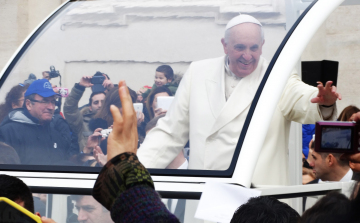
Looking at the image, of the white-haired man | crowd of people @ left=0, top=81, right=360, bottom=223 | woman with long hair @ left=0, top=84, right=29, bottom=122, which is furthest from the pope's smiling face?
woman with long hair @ left=0, top=84, right=29, bottom=122

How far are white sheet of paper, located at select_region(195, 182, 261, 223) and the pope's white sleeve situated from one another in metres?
0.35

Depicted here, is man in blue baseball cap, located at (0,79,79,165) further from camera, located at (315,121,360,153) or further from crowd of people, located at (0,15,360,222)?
camera, located at (315,121,360,153)

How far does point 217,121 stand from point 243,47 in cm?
34

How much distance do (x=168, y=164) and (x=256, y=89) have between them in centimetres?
46

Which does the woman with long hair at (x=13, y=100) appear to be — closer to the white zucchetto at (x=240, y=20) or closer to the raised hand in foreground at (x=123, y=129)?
the raised hand in foreground at (x=123, y=129)

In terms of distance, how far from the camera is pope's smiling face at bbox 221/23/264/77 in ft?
7.15

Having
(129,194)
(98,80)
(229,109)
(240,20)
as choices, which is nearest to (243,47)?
(240,20)

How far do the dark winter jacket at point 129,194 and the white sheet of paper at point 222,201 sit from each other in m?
0.83

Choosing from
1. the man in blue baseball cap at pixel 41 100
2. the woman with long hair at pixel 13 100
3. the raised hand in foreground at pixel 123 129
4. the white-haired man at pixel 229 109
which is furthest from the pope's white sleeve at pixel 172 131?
the woman with long hair at pixel 13 100

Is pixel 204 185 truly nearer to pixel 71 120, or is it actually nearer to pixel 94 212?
pixel 94 212

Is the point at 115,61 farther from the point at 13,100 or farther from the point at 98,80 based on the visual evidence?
the point at 13,100

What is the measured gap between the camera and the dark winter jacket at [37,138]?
2213 mm

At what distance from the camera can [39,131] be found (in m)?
2.31

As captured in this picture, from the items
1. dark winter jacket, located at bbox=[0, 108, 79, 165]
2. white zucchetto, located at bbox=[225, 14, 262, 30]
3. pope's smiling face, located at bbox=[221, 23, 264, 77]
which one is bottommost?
dark winter jacket, located at bbox=[0, 108, 79, 165]
